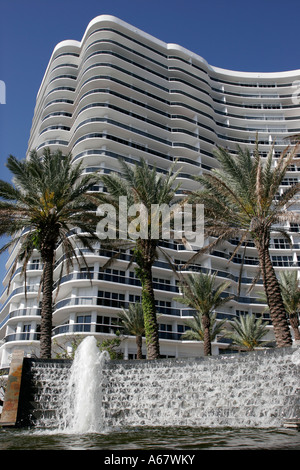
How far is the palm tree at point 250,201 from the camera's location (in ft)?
51.2

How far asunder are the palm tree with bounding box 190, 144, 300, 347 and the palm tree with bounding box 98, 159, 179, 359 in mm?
2417

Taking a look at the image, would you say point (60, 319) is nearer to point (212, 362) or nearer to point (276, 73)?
point (212, 362)

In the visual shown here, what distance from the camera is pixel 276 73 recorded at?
7125cm

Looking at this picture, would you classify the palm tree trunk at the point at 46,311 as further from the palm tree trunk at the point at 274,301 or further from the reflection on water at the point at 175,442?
the palm tree trunk at the point at 274,301

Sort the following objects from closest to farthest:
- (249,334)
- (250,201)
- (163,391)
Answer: (163,391), (250,201), (249,334)

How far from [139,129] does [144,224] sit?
3564 centimetres

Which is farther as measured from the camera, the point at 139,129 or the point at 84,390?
the point at 139,129

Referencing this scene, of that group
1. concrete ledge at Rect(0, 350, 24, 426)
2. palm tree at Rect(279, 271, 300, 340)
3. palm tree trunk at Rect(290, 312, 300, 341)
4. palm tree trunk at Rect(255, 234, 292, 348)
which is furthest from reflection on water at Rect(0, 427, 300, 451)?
palm tree at Rect(279, 271, 300, 340)

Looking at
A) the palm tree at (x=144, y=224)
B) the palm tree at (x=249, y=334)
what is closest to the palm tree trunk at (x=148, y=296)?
the palm tree at (x=144, y=224)

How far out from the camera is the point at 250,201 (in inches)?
640

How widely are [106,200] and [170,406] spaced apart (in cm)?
1089

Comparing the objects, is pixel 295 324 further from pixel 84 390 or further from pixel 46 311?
pixel 84 390

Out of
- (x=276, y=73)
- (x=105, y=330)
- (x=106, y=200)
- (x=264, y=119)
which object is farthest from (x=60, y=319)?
(x=276, y=73)

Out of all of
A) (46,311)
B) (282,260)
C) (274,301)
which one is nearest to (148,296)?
(46,311)
